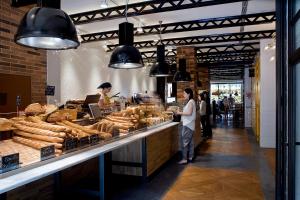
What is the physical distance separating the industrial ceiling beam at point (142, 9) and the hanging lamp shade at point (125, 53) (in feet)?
5.24

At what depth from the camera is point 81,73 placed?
9398 millimetres

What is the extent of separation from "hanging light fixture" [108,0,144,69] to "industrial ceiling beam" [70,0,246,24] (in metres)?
1.60

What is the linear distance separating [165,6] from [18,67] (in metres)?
3.23

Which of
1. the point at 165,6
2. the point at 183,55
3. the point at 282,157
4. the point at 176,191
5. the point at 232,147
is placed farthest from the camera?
the point at 183,55

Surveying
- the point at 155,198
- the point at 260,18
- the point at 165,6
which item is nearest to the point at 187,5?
the point at 165,6

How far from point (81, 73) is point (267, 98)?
19.5ft

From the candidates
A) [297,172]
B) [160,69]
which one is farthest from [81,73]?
[297,172]

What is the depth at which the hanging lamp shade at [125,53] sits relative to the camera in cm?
421

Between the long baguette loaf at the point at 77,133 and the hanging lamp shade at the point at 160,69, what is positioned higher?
the hanging lamp shade at the point at 160,69

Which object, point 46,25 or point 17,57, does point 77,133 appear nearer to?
point 46,25

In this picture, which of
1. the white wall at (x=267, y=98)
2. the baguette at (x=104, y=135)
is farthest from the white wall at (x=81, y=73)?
the white wall at (x=267, y=98)

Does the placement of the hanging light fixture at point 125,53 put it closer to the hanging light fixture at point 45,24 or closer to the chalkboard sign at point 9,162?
the hanging light fixture at point 45,24

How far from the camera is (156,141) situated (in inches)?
196

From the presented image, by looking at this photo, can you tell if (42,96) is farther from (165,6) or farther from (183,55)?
(183,55)
